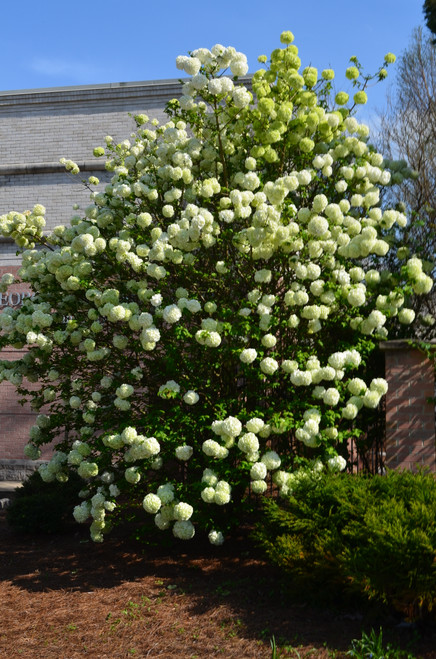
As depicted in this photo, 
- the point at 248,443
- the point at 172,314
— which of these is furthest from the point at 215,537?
the point at 172,314

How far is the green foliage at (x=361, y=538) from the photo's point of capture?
4.36 meters

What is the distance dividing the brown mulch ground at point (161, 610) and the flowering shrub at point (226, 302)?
413 mm

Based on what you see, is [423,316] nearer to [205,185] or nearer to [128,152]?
[205,185]

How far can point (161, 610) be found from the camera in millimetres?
5297

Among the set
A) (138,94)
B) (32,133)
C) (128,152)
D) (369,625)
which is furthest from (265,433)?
(32,133)

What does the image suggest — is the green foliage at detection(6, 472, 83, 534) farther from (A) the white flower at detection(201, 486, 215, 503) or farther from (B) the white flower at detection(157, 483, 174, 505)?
(A) the white flower at detection(201, 486, 215, 503)

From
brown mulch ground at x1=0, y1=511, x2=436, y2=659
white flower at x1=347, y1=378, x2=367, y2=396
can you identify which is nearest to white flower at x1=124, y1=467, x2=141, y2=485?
brown mulch ground at x1=0, y1=511, x2=436, y2=659

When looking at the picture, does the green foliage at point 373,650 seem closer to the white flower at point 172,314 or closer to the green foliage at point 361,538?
the green foliage at point 361,538

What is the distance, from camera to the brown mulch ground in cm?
457

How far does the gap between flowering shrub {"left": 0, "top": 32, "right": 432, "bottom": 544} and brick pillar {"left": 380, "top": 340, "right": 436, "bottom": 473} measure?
0.37 metres

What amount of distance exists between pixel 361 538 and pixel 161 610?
1.69 metres

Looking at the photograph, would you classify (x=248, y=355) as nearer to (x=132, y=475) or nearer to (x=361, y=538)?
(x=132, y=475)

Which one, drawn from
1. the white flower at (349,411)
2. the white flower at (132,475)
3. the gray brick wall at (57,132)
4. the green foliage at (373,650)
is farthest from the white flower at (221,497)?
the gray brick wall at (57,132)

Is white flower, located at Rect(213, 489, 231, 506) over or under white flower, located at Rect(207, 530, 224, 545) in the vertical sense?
over
